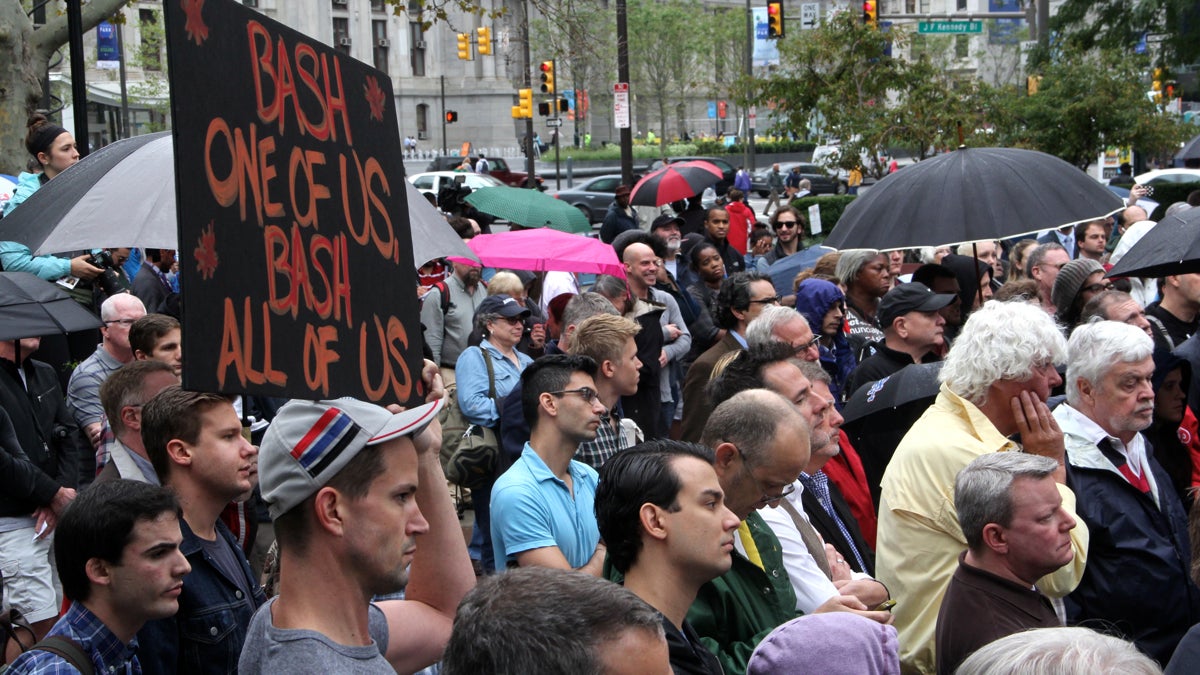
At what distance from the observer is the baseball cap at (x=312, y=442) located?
2537 mm

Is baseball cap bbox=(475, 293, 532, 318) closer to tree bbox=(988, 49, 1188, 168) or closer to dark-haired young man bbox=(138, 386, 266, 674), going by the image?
dark-haired young man bbox=(138, 386, 266, 674)

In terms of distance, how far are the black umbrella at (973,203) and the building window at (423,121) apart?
76.4 meters

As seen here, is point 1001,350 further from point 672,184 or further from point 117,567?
point 672,184

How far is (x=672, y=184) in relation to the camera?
16.2 meters

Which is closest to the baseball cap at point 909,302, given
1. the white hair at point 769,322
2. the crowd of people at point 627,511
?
the crowd of people at point 627,511

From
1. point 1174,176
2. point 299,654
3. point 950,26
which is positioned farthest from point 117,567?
point 950,26

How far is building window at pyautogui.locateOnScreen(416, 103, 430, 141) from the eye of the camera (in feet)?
269

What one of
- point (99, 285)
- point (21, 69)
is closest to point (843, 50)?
point (21, 69)

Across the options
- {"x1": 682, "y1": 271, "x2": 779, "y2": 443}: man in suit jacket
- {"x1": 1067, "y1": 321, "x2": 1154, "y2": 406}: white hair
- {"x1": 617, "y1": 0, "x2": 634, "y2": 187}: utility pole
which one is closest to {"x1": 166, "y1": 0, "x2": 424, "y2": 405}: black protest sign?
{"x1": 1067, "y1": 321, "x2": 1154, "y2": 406}: white hair

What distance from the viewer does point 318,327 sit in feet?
8.44

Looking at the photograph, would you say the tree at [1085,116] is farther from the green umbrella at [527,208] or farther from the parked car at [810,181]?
the parked car at [810,181]

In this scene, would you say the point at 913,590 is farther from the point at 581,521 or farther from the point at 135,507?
the point at 135,507

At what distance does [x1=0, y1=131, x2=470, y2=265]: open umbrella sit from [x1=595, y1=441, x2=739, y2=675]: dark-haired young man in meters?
1.13

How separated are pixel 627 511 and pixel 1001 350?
6.15 feet
